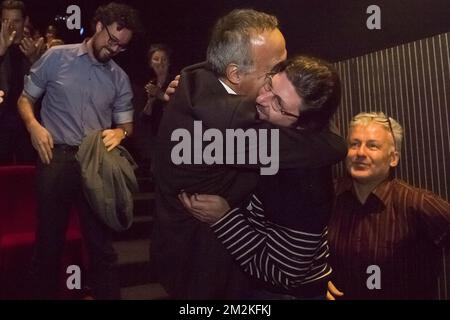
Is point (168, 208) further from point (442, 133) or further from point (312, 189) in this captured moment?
point (442, 133)

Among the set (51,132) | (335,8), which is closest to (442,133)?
(335,8)

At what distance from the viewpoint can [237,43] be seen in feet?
3.55

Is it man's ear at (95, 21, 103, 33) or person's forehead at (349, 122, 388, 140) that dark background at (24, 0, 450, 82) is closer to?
man's ear at (95, 21, 103, 33)

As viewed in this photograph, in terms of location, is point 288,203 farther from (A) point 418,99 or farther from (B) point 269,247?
(A) point 418,99

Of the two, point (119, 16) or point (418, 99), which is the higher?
point (119, 16)

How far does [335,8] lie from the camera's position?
8.53 ft

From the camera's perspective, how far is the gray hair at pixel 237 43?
3.54 feet

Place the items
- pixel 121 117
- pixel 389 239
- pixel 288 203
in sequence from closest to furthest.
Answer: pixel 288 203 < pixel 389 239 < pixel 121 117

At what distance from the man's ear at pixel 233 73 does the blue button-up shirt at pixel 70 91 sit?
0.98 meters

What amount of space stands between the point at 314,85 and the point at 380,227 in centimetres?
96

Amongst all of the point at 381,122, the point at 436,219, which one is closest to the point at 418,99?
the point at 381,122

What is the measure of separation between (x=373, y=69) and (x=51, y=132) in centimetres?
185

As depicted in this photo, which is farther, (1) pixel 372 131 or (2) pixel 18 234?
(2) pixel 18 234
